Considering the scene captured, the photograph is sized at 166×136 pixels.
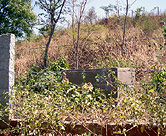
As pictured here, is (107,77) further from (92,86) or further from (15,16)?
(15,16)

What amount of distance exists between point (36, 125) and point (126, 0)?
18.5ft

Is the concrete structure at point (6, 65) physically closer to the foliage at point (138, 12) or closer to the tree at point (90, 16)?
the tree at point (90, 16)

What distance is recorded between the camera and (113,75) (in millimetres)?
4102

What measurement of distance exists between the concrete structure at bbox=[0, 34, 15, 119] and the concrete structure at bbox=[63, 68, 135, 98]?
0.99 metres

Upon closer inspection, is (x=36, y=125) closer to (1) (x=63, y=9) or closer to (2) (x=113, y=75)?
(2) (x=113, y=75)

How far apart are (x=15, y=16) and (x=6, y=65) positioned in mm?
12268

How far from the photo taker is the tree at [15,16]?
14805 mm

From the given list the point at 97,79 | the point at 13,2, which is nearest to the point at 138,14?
the point at 97,79

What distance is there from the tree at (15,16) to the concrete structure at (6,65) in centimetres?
1154

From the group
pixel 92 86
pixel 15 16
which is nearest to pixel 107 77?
pixel 92 86

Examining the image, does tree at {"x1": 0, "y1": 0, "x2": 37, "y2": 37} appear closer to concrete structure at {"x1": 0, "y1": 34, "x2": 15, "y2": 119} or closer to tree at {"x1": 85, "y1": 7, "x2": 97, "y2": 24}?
tree at {"x1": 85, "y1": 7, "x2": 97, "y2": 24}

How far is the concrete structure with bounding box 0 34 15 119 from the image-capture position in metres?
3.65

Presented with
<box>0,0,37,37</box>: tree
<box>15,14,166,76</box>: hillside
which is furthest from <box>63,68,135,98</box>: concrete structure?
<box>0,0,37,37</box>: tree

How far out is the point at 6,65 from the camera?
3689mm
